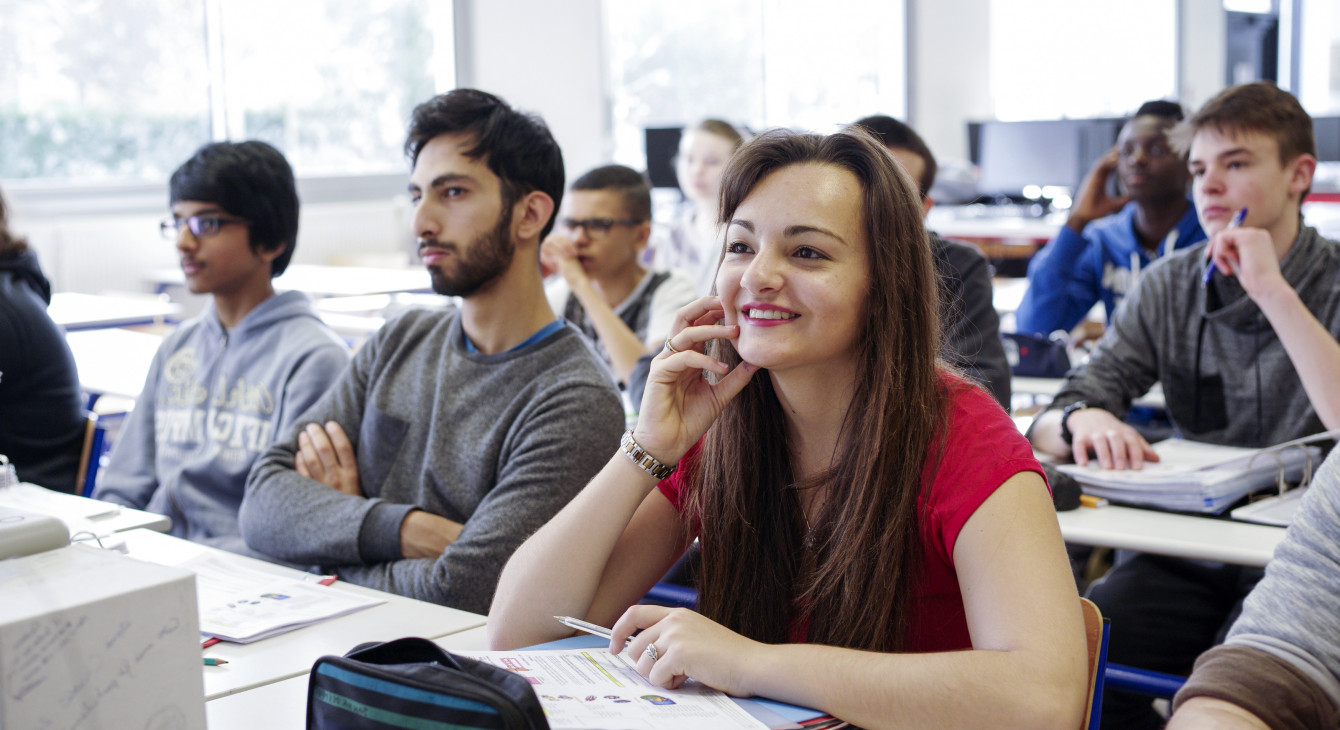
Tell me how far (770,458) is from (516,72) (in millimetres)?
6308

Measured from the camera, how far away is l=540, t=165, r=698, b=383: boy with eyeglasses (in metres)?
3.30

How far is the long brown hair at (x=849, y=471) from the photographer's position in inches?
49.3

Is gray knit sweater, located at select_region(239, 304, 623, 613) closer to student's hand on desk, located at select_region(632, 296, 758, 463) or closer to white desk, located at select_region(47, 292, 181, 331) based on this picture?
student's hand on desk, located at select_region(632, 296, 758, 463)

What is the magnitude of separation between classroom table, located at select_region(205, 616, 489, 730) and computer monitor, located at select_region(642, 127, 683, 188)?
19.4 ft

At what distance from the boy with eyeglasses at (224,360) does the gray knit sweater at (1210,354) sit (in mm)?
1536

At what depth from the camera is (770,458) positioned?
4.57ft

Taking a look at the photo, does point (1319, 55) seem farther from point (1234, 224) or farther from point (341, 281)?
point (1234, 224)

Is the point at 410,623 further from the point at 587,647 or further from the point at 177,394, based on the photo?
the point at 177,394

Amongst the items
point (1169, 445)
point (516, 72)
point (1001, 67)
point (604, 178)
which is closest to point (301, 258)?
point (516, 72)

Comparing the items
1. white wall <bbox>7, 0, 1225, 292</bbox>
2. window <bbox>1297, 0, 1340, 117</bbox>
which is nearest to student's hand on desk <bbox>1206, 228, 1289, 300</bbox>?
white wall <bbox>7, 0, 1225, 292</bbox>

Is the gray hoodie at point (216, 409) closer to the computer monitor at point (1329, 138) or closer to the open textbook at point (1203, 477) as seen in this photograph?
the open textbook at point (1203, 477)

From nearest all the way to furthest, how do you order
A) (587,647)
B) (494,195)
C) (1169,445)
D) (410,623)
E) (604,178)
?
(587,647) → (410,623) → (494,195) → (1169,445) → (604,178)

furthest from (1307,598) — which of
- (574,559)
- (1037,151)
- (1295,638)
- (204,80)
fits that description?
(1037,151)

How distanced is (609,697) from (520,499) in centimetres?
68
